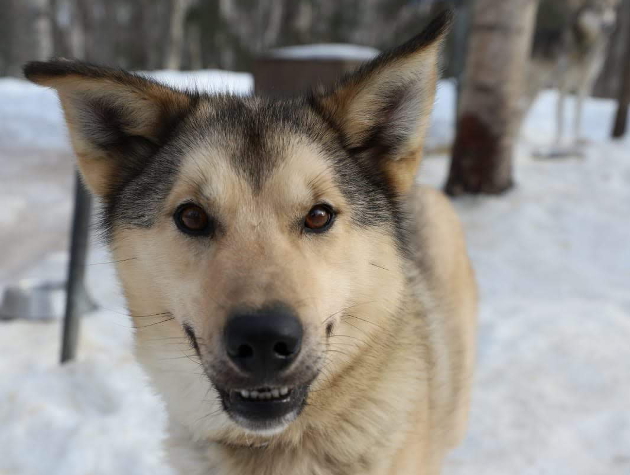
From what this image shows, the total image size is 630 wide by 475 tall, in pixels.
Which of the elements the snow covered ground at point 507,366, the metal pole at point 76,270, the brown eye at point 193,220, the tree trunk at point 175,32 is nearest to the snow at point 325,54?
the snow covered ground at point 507,366

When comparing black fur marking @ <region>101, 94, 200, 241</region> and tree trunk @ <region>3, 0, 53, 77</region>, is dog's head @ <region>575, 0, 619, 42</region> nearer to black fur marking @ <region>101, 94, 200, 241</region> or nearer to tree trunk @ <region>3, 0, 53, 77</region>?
black fur marking @ <region>101, 94, 200, 241</region>

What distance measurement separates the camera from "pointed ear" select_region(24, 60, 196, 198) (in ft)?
6.23

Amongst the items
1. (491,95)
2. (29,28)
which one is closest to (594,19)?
(491,95)

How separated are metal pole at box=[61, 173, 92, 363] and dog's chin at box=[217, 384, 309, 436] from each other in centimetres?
190

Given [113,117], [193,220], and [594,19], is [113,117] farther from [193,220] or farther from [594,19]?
[594,19]

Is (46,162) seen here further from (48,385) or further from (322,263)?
(322,263)

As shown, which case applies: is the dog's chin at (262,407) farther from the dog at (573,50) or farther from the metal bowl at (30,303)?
the dog at (573,50)

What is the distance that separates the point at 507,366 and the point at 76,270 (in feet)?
8.87

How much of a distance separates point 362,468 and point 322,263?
690mm

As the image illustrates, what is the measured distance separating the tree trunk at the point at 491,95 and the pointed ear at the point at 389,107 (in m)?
4.19

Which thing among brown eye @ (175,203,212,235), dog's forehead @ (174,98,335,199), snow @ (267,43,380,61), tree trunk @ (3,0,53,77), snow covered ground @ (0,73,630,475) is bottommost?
snow covered ground @ (0,73,630,475)

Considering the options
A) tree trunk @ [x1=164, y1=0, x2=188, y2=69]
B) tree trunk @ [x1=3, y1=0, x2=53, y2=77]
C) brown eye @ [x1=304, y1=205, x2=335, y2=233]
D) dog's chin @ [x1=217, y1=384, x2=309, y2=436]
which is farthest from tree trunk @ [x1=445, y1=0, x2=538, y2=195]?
tree trunk @ [x1=164, y1=0, x2=188, y2=69]

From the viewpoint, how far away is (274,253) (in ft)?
5.40

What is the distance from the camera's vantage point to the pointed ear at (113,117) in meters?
1.90
